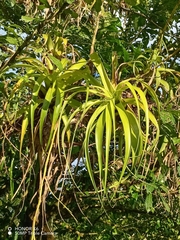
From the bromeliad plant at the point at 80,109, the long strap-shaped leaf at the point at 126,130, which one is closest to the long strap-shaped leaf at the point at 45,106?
the bromeliad plant at the point at 80,109

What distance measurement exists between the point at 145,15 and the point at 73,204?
2.11 ft

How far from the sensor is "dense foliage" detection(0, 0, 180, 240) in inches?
27.3

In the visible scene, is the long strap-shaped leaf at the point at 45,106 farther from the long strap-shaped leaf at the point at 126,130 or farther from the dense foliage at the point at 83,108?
the long strap-shaped leaf at the point at 126,130

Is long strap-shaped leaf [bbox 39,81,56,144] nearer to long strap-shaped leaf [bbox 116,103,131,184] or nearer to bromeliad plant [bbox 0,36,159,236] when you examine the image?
bromeliad plant [bbox 0,36,159,236]

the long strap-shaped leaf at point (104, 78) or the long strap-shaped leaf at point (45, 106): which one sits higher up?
the long strap-shaped leaf at point (104, 78)

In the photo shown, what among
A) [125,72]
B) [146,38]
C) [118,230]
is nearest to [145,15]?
[146,38]


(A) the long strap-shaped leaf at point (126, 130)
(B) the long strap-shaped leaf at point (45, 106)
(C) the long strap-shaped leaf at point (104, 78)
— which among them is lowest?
(A) the long strap-shaped leaf at point (126, 130)

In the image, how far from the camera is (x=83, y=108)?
68cm

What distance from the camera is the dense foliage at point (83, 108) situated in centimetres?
69

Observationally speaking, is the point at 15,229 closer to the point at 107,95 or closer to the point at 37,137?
the point at 37,137

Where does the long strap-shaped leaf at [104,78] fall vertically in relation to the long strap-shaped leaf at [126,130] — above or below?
above

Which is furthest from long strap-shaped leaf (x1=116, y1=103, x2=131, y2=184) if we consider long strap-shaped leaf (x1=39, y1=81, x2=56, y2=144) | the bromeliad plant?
long strap-shaped leaf (x1=39, y1=81, x2=56, y2=144)

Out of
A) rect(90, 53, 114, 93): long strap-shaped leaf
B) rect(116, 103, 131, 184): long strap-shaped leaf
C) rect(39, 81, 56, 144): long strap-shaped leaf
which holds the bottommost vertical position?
rect(116, 103, 131, 184): long strap-shaped leaf

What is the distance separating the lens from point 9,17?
1.26 m
